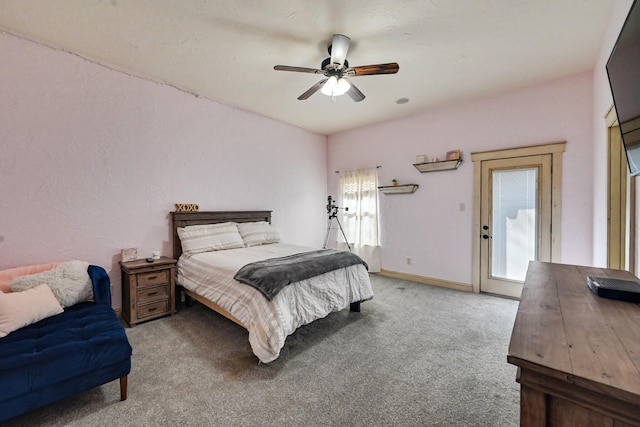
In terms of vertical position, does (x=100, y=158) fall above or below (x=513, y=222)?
above

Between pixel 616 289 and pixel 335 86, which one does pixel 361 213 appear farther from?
pixel 616 289

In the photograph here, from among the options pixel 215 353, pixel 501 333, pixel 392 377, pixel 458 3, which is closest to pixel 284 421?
pixel 392 377

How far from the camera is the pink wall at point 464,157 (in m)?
3.21

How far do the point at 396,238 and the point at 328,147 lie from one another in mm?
2468

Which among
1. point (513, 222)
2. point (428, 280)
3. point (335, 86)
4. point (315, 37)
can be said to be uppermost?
point (315, 37)

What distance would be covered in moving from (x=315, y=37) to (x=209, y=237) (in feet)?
8.52

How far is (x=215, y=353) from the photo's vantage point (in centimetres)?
232

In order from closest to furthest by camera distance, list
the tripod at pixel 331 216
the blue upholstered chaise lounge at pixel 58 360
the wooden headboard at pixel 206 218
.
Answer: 1. the blue upholstered chaise lounge at pixel 58 360
2. the wooden headboard at pixel 206 218
3. the tripod at pixel 331 216

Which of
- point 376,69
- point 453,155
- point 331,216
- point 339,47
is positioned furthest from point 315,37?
point 331,216

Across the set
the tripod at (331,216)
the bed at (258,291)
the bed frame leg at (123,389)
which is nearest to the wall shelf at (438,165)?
the tripod at (331,216)

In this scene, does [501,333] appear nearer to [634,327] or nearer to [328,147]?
[634,327]

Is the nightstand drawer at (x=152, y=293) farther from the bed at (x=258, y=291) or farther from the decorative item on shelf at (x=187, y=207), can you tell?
the decorative item on shelf at (x=187, y=207)

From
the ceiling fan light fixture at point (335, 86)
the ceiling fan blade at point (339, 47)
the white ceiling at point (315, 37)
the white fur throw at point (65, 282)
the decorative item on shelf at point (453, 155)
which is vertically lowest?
the white fur throw at point (65, 282)

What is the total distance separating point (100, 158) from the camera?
9.55 ft
